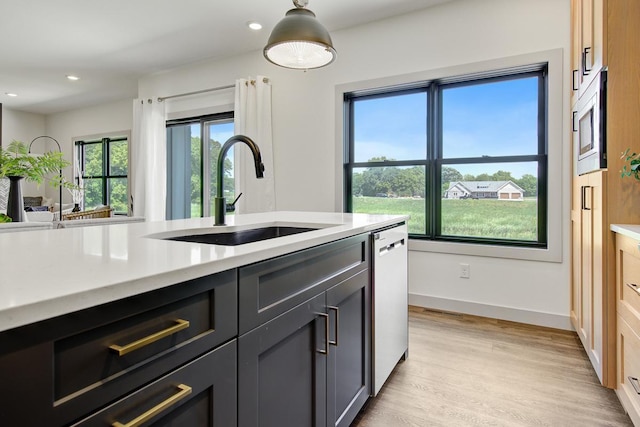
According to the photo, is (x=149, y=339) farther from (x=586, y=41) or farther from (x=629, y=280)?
(x=586, y=41)

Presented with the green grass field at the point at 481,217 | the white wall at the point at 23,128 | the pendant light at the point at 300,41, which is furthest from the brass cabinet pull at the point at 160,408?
the white wall at the point at 23,128

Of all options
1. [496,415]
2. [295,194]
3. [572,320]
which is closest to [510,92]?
[572,320]

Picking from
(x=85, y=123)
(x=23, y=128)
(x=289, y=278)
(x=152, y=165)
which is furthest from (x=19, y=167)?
(x=23, y=128)

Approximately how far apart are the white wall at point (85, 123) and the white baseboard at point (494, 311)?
5760 mm

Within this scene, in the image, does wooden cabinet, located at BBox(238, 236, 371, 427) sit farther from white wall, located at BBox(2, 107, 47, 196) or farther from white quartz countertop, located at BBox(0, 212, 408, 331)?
white wall, located at BBox(2, 107, 47, 196)

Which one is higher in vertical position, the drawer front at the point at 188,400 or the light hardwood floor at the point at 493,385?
the drawer front at the point at 188,400

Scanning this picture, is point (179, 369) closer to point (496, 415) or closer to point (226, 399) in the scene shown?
point (226, 399)

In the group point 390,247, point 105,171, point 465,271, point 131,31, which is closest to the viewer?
point 390,247

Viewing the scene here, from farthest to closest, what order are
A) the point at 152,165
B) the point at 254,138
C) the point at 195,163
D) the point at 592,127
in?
the point at 195,163
the point at 152,165
the point at 254,138
the point at 592,127

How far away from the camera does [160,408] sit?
661mm

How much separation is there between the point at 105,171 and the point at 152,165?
233 centimetres

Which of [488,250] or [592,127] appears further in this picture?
[488,250]

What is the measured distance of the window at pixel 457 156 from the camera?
3.03 meters

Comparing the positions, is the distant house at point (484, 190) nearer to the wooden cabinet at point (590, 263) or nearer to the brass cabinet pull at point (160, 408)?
the wooden cabinet at point (590, 263)
